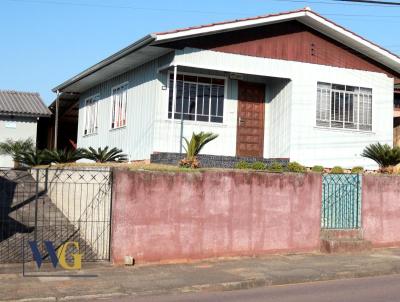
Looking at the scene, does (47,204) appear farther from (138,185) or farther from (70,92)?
(70,92)

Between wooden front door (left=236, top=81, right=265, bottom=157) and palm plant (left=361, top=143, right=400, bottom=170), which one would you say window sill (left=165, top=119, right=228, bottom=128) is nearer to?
wooden front door (left=236, top=81, right=265, bottom=157)

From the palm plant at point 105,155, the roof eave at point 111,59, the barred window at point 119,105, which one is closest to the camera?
the roof eave at point 111,59

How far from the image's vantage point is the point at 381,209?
555 inches

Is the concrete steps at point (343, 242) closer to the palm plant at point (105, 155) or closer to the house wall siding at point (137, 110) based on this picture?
the house wall siding at point (137, 110)

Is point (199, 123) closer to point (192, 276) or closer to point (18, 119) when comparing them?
point (192, 276)

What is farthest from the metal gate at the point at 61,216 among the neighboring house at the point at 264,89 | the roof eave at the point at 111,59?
the roof eave at the point at 111,59

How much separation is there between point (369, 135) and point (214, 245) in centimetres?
953

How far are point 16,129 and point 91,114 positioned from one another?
545 centimetres

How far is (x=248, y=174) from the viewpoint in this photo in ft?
40.3

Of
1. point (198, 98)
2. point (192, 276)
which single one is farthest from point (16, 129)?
point (192, 276)

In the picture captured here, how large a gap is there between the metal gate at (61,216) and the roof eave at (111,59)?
4.47 meters

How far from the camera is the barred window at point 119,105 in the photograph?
20078 millimetres

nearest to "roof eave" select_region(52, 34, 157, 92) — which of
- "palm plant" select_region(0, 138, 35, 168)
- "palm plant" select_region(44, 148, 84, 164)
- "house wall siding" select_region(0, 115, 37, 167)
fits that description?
"palm plant" select_region(0, 138, 35, 168)

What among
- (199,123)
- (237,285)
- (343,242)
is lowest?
(237,285)
